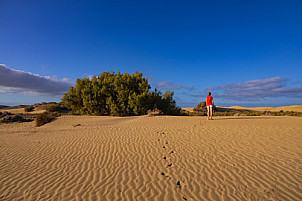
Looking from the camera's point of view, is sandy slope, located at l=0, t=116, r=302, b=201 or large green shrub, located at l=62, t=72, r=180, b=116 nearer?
sandy slope, located at l=0, t=116, r=302, b=201

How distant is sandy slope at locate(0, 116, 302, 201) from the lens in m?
3.63

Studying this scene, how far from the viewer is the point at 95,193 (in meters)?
3.66

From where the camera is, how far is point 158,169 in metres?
4.72

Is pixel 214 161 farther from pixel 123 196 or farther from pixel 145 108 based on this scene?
pixel 145 108

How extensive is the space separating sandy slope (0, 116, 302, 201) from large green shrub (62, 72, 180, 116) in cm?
1100

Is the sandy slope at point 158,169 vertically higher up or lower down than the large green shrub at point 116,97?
lower down

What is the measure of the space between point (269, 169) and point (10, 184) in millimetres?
6600

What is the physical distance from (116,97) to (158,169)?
16.0m

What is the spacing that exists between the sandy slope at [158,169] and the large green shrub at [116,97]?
11.0 meters

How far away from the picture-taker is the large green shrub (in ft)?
61.2

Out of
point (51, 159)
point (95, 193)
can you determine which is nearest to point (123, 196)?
point (95, 193)

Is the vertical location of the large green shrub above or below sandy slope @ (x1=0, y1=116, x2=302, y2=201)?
above

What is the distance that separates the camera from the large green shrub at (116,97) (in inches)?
734

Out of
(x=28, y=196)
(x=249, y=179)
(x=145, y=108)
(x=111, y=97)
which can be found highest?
(x=111, y=97)
